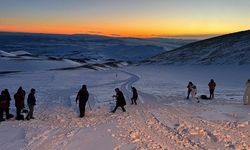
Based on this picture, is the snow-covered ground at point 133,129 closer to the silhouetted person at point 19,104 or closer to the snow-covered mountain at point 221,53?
the silhouetted person at point 19,104

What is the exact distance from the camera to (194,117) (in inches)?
694

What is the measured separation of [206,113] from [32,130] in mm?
9130

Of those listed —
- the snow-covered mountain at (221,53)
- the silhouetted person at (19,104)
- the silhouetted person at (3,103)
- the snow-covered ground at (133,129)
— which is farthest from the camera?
the snow-covered mountain at (221,53)

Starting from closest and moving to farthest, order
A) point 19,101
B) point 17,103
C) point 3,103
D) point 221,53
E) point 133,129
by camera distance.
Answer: point 133,129
point 3,103
point 17,103
point 19,101
point 221,53

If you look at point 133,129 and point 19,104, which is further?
point 19,104

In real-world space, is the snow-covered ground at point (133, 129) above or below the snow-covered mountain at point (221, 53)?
below

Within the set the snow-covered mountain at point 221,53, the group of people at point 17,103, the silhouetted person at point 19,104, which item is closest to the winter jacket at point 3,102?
the group of people at point 17,103

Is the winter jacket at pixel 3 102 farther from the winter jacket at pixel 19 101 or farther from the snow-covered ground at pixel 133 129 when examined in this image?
the snow-covered ground at pixel 133 129

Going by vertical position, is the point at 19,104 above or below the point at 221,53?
below

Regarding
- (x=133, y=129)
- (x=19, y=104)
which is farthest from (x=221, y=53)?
(x=133, y=129)

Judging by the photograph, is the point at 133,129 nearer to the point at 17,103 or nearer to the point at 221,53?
the point at 17,103

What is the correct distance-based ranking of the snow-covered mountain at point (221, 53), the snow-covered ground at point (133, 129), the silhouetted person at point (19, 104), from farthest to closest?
the snow-covered mountain at point (221, 53), the silhouetted person at point (19, 104), the snow-covered ground at point (133, 129)

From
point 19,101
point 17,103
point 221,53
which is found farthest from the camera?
point 221,53

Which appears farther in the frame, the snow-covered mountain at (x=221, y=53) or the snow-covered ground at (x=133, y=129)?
the snow-covered mountain at (x=221, y=53)
